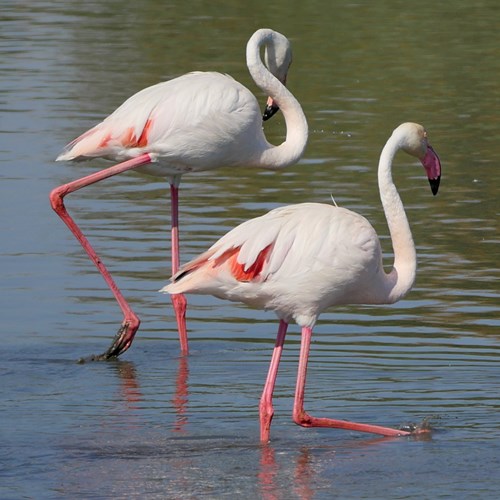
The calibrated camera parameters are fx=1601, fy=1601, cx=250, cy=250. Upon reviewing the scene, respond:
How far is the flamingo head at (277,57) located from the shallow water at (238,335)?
1.01 meters

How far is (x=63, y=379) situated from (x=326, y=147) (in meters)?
6.10

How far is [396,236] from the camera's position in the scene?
7.04 meters

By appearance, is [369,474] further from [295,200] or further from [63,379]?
[295,200]

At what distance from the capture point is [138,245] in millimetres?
10070

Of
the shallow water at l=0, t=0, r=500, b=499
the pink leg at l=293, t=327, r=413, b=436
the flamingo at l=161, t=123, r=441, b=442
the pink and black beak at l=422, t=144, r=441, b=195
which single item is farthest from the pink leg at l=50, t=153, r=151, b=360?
the pink and black beak at l=422, t=144, r=441, b=195

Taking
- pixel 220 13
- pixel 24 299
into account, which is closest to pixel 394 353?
pixel 24 299

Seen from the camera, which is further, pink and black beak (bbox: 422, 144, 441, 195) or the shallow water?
pink and black beak (bbox: 422, 144, 441, 195)

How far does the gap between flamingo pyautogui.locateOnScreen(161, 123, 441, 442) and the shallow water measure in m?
0.33

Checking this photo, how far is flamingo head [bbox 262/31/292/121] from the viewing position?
31.0 ft

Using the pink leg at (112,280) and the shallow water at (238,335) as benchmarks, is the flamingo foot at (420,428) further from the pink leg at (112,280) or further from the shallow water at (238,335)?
the pink leg at (112,280)

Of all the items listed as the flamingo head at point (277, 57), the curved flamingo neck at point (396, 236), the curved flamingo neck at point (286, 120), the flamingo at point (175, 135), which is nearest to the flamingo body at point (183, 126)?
the flamingo at point (175, 135)

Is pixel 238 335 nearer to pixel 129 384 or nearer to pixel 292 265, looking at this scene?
pixel 129 384

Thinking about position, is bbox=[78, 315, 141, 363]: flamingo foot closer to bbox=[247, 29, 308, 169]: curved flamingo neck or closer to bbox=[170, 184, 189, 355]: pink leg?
bbox=[170, 184, 189, 355]: pink leg

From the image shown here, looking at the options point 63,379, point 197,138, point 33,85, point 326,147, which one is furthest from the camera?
point 33,85
